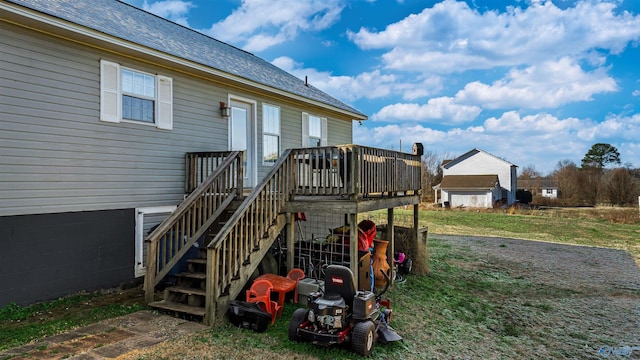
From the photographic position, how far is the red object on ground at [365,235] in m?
7.51

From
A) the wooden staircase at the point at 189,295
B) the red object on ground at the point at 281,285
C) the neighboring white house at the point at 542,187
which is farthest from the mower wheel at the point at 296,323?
the neighboring white house at the point at 542,187

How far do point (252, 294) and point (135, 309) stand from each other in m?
1.77

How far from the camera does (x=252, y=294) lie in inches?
219

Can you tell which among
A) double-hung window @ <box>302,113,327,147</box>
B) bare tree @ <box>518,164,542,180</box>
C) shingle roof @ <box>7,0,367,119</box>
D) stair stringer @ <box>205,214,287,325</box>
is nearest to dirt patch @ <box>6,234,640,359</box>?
stair stringer @ <box>205,214,287,325</box>

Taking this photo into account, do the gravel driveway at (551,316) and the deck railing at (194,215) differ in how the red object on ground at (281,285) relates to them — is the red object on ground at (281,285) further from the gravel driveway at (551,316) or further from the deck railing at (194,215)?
the deck railing at (194,215)

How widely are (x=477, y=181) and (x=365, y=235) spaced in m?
34.8

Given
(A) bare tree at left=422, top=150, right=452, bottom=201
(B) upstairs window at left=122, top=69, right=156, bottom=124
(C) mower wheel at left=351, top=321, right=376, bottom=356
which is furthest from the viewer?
(A) bare tree at left=422, top=150, right=452, bottom=201

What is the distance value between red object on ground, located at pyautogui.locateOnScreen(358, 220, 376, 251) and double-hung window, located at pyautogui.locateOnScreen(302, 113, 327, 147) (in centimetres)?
372

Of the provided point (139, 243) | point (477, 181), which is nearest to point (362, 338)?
point (139, 243)

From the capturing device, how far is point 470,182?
3931 cm

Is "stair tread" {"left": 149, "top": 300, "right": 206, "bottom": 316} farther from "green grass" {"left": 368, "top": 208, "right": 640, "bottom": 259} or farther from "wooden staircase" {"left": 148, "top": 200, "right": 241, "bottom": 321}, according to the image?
"green grass" {"left": 368, "top": 208, "right": 640, "bottom": 259}

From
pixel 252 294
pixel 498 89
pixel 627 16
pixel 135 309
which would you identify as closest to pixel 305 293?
pixel 252 294

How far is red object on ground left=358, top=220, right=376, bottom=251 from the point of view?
7.51 m

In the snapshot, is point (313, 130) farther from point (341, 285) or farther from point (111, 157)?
point (341, 285)
